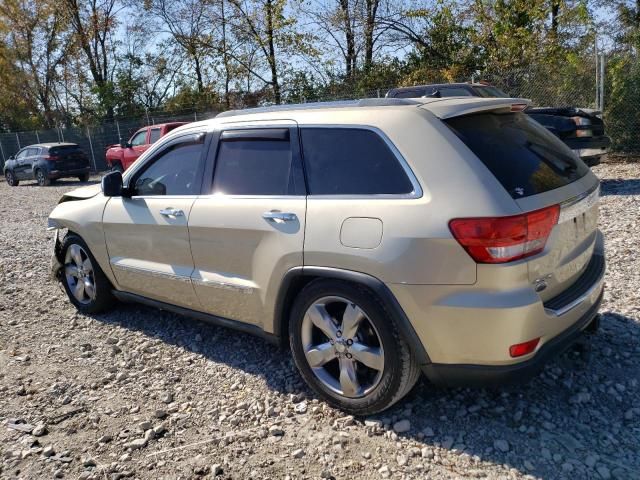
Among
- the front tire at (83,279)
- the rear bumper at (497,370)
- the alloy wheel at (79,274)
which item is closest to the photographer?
the rear bumper at (497,370)

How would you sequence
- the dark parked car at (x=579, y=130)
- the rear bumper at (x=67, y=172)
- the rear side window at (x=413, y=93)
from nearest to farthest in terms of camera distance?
the dark parked car at (x=579, y=130) < the rear side window at (x=413, y=93) < the rear bumper at (x=67, y=172)

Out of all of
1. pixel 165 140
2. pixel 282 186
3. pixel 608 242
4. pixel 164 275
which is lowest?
pixel 608 242

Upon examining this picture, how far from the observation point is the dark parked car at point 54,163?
772 inches

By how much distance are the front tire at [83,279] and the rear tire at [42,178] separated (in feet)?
53.9

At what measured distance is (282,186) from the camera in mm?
3359

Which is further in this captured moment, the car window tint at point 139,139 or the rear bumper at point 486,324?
the car window tint at point 139,139

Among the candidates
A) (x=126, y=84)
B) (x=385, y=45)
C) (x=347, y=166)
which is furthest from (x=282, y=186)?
(x=126, y=84)

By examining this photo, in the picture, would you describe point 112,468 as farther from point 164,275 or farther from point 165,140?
point 165,140

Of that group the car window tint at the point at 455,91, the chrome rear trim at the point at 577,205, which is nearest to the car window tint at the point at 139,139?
the car window tint at the point at 455,91

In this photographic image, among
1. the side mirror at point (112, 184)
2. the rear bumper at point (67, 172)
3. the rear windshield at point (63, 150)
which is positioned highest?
the side mirror at point (112, 184)

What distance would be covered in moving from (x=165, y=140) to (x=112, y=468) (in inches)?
93.4

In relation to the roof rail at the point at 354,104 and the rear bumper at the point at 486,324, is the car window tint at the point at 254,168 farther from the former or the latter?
the rear bumper at the point at 486,324

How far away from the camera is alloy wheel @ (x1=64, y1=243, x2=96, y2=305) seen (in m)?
4.96

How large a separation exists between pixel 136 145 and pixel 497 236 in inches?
687
